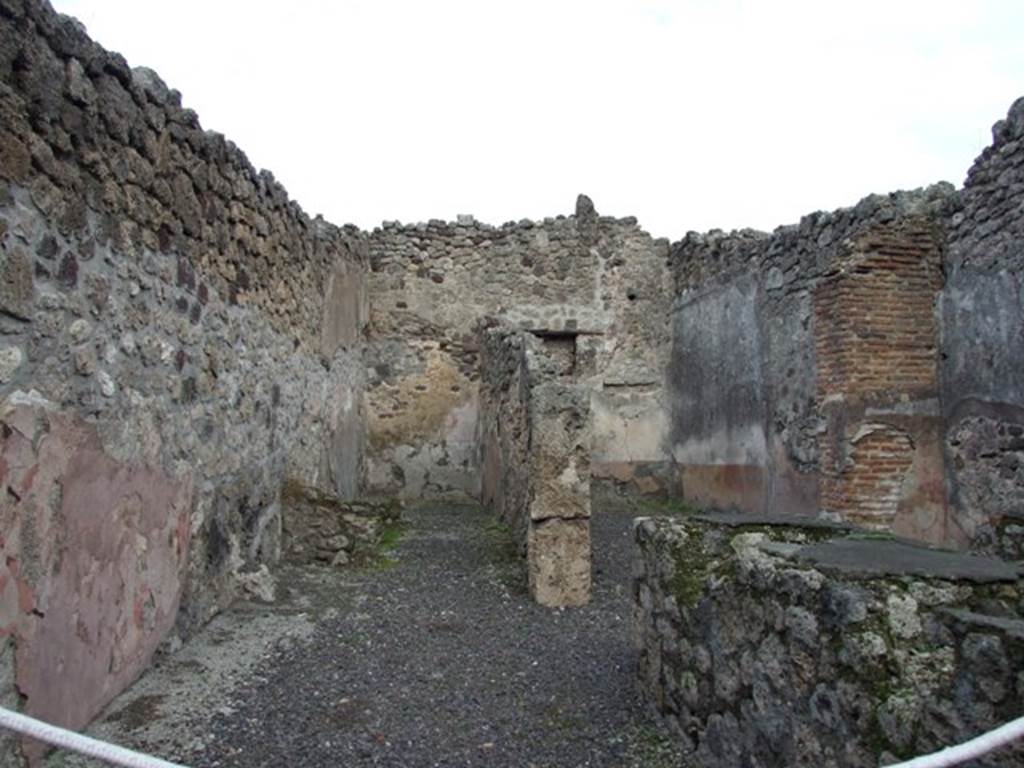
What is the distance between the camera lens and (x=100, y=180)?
3.07 m

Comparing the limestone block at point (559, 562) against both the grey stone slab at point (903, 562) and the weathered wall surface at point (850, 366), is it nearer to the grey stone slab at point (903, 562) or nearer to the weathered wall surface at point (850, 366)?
the grey stone slab at point (903, 562)

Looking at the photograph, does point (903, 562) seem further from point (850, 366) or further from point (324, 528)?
point (850, 366)

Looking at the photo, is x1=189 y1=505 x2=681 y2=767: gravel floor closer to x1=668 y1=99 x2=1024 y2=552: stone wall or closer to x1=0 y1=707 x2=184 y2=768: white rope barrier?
x1=0 y1=707 x2=184 y2=768: white rope barrier

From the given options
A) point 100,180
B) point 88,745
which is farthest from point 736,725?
point 100,180

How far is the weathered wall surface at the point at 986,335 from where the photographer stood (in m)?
5.61

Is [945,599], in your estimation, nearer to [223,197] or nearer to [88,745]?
[88,745]

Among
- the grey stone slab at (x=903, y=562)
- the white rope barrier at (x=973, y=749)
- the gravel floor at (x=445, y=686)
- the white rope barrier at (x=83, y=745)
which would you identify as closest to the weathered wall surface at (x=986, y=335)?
the gravel floor at (x=445, y=686)

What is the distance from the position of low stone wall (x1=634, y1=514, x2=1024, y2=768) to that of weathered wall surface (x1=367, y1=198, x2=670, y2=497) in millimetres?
7017

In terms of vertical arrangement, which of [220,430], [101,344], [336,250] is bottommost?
[220,430]

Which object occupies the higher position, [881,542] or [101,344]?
[101,344]

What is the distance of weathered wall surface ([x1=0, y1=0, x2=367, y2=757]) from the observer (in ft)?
8.29

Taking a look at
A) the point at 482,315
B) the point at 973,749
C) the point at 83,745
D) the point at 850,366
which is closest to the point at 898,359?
the point at 850,366

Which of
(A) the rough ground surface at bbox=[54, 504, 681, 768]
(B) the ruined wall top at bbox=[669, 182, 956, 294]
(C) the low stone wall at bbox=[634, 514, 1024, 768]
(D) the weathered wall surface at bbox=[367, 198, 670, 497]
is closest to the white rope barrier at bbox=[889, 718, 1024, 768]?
(C) the low stone wall at bbox=[634, 514, 1024, 768]

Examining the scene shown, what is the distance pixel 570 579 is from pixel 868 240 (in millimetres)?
3762
